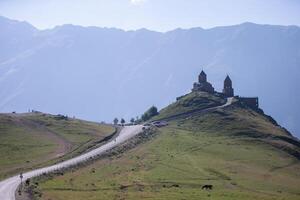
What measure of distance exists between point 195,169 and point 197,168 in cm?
126

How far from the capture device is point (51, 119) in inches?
7052

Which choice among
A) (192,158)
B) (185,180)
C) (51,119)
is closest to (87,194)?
(185,180)

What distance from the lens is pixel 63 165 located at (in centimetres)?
11462

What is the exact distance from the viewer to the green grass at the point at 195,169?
302ft

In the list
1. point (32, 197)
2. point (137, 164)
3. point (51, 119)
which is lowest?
point (32, 197)

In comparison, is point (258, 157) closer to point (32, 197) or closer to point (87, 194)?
point (87, 194)

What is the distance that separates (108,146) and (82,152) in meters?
9.86

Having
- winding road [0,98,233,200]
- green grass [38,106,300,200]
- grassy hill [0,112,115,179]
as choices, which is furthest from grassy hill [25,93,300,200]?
grassy hill [0,112,115,179]

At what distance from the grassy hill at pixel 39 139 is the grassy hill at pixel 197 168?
43.1 ft

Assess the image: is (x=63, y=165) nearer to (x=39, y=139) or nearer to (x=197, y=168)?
(x=197, y=168)

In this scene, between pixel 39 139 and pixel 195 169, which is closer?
pixel 195 169

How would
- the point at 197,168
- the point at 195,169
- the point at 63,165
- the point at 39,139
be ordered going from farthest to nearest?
the point at 39,139
the point at 197,168
the point at 195,169
the point at 63,165

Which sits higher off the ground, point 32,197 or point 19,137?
point 19,137

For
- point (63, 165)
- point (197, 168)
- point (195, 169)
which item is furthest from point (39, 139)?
point (195, 169)
